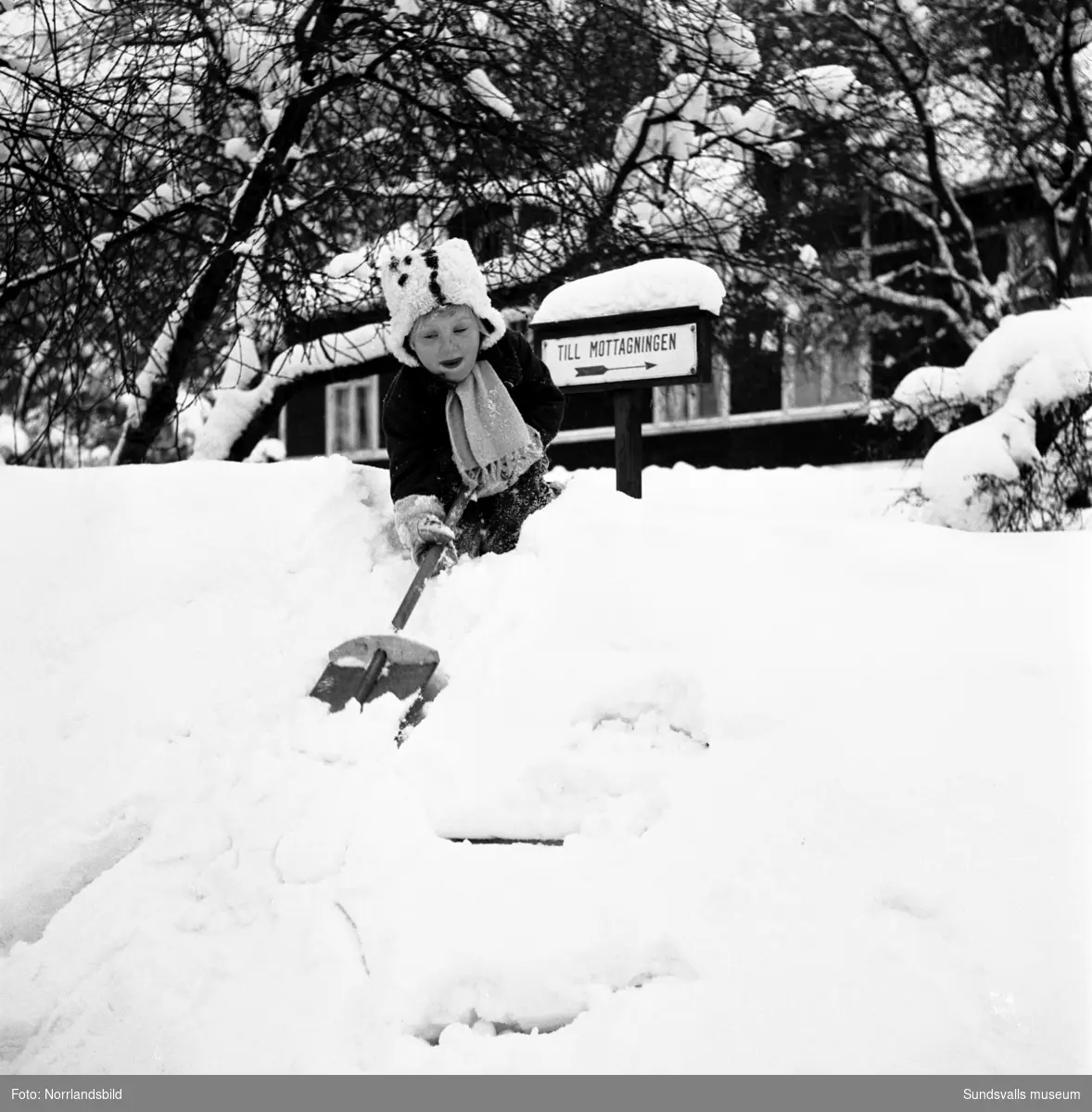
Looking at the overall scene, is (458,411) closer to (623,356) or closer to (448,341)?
(448,341)

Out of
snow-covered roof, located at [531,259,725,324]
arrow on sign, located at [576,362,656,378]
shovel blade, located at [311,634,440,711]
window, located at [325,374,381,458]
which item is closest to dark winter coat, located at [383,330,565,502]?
arrow on sign, located at [576,362,656,378]

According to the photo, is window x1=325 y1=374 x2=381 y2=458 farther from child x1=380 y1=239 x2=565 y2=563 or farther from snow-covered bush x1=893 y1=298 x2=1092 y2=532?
child x1=380 y1=239 x2=565 y2=563

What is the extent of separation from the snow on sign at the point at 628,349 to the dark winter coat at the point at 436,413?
0.29 m

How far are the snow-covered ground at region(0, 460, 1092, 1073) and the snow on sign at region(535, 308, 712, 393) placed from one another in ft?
2.28

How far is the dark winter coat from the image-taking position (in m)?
3.48

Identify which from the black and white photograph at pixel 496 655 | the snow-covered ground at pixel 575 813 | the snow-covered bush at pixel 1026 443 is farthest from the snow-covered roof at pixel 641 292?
the snow-covered bush at pixel 1026 443

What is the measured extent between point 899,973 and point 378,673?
4.83 feet

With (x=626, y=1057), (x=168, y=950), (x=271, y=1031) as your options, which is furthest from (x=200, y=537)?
(x=626, y=1057)

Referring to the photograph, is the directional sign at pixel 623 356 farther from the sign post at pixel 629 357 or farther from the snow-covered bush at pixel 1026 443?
the snow-covered bush at pixel 1026 443

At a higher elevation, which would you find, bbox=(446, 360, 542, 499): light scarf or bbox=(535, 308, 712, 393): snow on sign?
bbox=(535, 308, 712, 393): snow on sign

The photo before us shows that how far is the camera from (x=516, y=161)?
5438mm

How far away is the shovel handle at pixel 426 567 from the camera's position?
2979 millimetres

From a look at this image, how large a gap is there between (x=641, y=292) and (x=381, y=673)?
6.12 feet
